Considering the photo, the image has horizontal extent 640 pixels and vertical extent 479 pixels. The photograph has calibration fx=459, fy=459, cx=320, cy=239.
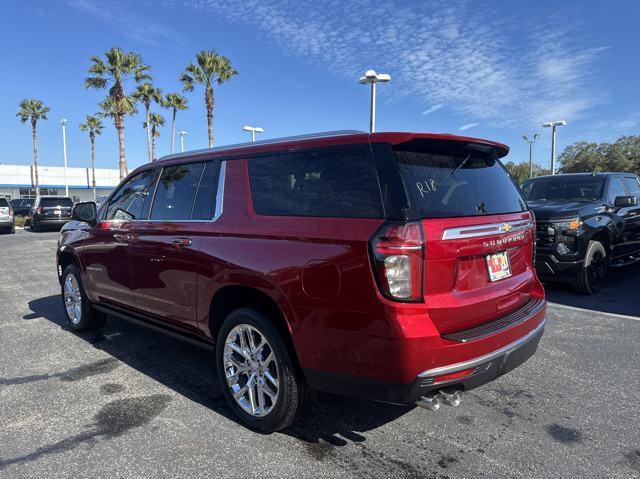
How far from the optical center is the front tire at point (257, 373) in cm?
287

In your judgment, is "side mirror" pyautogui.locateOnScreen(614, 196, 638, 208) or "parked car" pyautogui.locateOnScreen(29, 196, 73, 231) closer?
"side mirror" pyautogui.locateOnScreen(614, 196, 638, 208)

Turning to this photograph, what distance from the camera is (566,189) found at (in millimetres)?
7766

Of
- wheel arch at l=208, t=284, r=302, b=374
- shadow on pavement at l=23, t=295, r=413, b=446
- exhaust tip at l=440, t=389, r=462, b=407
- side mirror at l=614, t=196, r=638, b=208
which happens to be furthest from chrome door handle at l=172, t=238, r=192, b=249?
side mirror at l=614, t=196, r=638, b=208

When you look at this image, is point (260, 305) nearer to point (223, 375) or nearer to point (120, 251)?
point (223, 375)

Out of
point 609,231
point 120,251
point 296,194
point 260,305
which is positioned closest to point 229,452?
point 260,305

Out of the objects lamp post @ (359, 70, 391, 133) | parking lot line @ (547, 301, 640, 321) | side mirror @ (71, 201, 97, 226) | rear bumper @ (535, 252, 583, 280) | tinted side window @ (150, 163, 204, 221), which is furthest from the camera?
lamp post @ (359, 70, 391, 133)

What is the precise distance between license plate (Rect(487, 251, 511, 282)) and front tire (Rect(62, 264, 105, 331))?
4298 mm

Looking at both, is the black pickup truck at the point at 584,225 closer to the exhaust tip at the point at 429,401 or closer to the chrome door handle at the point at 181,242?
the exhaust tip at the point at 429,401

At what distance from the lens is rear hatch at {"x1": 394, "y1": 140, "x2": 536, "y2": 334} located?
8.26ft

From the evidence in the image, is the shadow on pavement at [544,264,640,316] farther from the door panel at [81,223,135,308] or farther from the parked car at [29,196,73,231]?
the parked car at [29,196,73,231]

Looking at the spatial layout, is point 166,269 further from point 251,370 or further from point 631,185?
point 631,185

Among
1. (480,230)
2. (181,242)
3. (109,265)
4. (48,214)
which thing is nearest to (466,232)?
(480,230)

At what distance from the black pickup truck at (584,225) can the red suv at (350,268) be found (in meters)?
3.48

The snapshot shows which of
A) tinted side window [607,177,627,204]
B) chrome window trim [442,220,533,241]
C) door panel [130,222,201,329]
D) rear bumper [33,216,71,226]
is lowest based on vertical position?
rear bumper [33,216,71,226]
